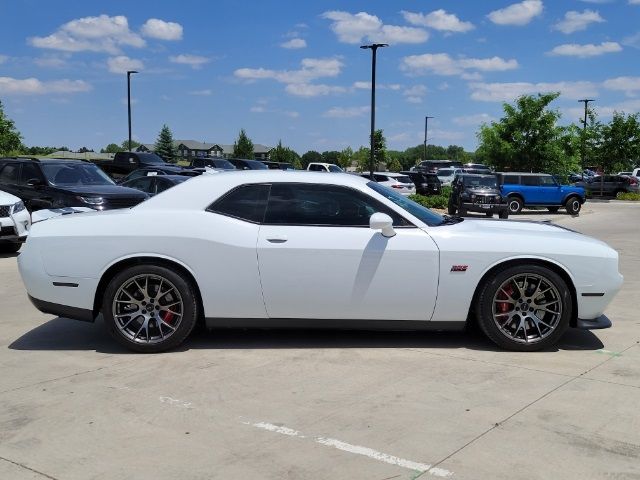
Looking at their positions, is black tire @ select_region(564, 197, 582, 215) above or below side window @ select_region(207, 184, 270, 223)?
below

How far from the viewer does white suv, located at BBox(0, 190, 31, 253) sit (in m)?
10.7

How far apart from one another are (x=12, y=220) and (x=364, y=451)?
29.8ft

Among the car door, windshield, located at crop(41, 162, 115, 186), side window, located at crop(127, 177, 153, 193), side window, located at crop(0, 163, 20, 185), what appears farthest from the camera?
side window, located at crop(127, 177, 153, 193)

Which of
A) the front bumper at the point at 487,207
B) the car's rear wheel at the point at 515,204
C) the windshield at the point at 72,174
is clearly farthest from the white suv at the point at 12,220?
the car's rear wheel at the point at 515,204

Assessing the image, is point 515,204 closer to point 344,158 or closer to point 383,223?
point 383,223

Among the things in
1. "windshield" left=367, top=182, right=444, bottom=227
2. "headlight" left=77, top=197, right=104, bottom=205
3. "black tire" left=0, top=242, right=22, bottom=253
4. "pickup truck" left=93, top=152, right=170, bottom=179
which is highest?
"pickup truck" left=93, top=152, right=170, bottom=179

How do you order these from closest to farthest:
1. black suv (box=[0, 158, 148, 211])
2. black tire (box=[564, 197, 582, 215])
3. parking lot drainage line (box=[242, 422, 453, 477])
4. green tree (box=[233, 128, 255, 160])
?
parking lot drainage line (box=[242, 422, 453, 477]) → black suv (box=[0, 158, 148, 211]) → black tire (box=[564, 197, 582, 215]) → green tree (box=[233, 128, 255, 160])

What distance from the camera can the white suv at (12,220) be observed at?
10.7 metres

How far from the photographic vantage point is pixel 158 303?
539cm

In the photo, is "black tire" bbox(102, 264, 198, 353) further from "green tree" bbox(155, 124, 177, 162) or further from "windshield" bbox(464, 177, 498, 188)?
"green tree" bbox(155, 124, 177, 162)

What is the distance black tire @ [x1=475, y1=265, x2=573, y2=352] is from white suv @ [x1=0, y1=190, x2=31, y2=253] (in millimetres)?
8457

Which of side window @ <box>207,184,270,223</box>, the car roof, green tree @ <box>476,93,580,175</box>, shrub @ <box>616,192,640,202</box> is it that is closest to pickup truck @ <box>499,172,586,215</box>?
green tree @ <box>476,93,580,175</box>

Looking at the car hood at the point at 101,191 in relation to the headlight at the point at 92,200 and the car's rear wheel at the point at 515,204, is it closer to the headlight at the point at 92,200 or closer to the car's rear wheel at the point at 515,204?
the headlight at the point at 92,200

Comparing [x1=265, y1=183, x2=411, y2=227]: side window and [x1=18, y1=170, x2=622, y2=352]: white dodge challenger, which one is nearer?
[x1=18, y1=170, x2=622, y2=352]: white dodge challenger
